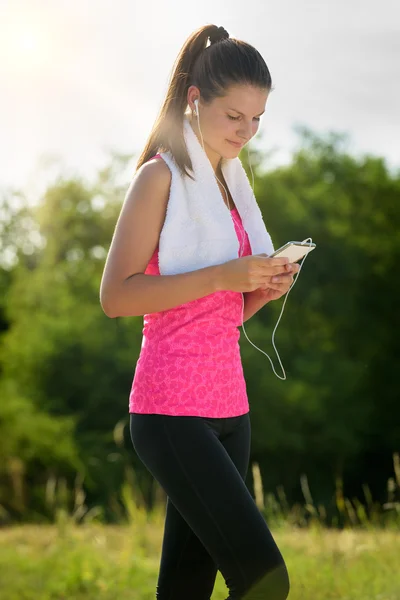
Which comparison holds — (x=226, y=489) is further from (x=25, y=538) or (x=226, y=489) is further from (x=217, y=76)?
(x=25, y=538)

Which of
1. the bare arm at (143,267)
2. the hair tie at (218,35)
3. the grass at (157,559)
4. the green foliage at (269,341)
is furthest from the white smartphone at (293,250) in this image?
the green foliage at (269,341)

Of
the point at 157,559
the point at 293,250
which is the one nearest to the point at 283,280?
the point at 293,250

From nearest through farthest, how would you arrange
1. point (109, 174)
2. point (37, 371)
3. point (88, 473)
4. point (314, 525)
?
point (314, 525), point (88, 473), point (37, 371), point (109, 174)

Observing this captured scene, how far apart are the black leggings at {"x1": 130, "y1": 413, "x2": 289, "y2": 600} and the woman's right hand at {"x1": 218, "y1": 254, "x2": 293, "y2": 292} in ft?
1.07

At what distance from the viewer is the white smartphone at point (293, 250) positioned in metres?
1.80

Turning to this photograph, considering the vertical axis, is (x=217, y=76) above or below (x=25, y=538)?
above

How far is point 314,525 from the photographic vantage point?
4.34 m

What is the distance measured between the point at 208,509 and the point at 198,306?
49 centimetres

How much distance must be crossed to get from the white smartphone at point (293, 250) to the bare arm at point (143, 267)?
0.49 feet

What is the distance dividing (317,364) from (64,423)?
20.4ft

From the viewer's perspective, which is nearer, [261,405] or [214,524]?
[214,524]

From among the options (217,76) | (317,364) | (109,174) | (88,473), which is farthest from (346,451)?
(217,76)

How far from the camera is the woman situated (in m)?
1.72

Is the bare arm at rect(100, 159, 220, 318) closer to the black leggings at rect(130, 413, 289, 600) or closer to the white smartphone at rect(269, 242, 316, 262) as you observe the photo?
the white smartphone at rect(269, 242, 316, 262)
